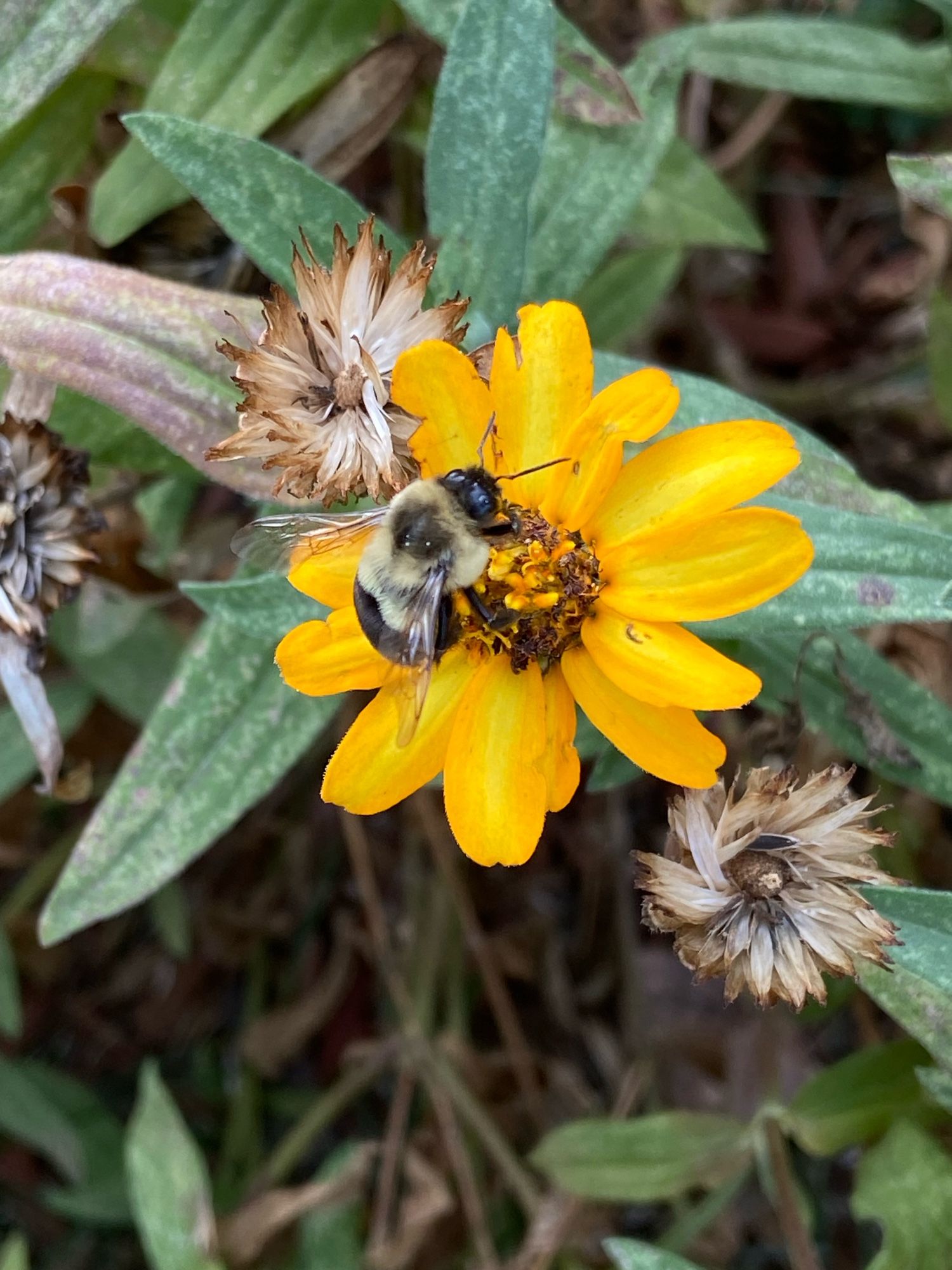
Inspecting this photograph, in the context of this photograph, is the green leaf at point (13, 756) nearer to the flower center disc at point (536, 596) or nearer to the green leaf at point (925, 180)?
the flower center disc at point (536, 596)

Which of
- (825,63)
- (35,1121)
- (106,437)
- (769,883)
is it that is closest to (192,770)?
(106,437)

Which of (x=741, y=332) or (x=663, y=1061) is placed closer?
(x=663, y=1061)

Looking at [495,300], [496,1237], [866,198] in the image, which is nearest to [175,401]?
[495,300]

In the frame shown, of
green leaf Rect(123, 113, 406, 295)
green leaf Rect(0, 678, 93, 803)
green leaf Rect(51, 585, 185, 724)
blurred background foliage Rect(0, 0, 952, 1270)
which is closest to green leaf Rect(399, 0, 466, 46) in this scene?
blurred background foliage Rect(0, 0, 952, 1270)

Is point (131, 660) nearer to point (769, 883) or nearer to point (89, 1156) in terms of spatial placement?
point (89, 1156)

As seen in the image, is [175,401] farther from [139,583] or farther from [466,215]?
[139,583]

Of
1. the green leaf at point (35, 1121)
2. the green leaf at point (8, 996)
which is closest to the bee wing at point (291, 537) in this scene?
the green leaf at point (8, 996)

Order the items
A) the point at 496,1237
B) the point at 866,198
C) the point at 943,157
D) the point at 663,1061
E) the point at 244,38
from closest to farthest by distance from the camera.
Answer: the point at 943,157 < the point at 244,38 < the point at 496,1237 < the point at 663,1061 < the point at 866,198
